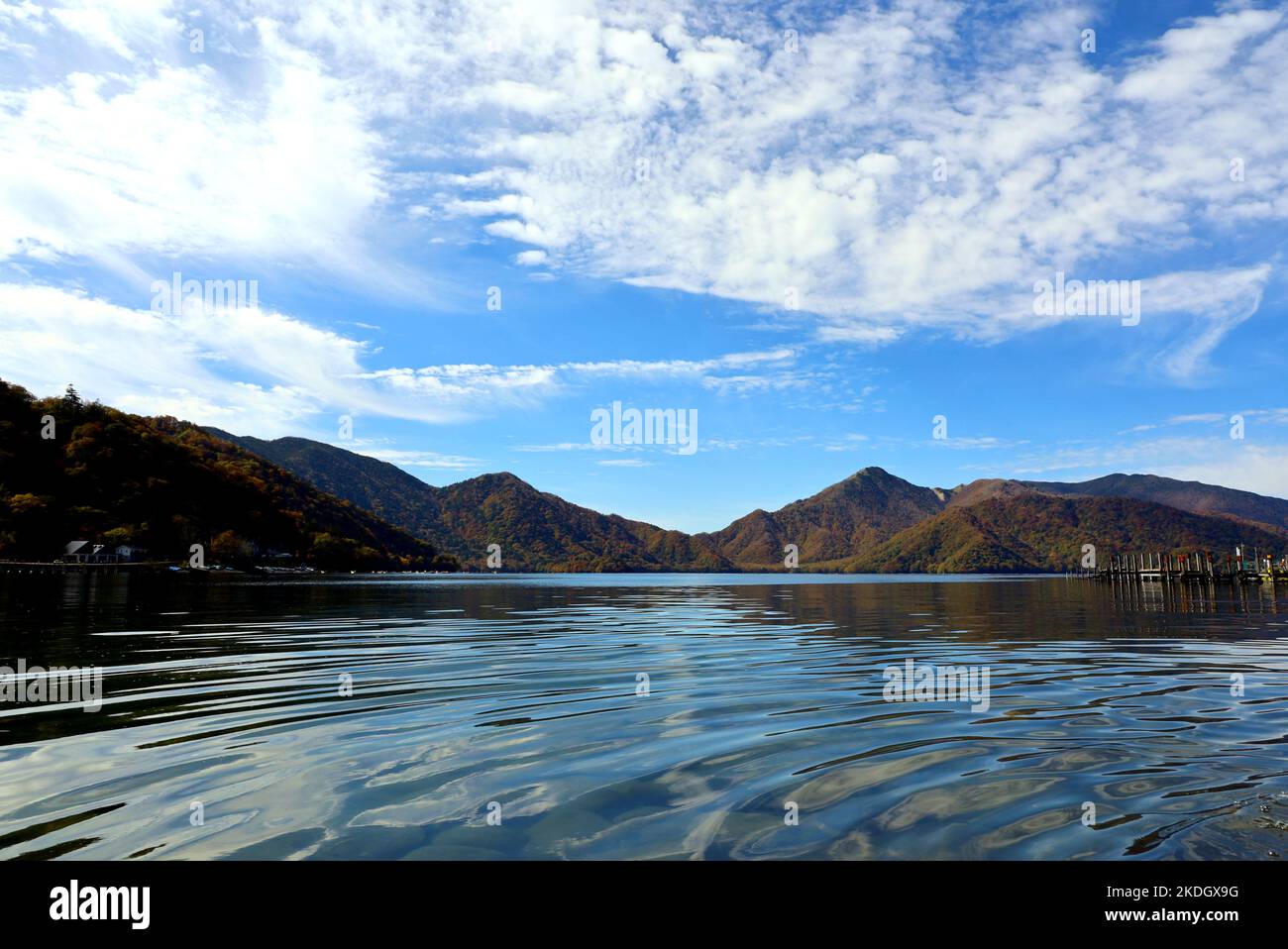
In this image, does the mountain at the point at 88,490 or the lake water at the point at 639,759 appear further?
the mountain at the point at 88,490

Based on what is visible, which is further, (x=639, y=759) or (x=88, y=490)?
(x=88, y=490)

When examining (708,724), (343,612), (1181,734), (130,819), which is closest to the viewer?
(130,819)

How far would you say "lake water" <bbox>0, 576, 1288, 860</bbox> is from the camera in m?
7.37

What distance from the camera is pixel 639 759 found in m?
10.7

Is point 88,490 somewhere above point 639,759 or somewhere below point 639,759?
above

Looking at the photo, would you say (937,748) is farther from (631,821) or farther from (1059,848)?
(631,821)

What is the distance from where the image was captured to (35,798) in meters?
8.63

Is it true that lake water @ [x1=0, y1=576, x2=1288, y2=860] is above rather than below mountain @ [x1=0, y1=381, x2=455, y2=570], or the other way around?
below

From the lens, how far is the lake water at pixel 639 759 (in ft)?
24.2

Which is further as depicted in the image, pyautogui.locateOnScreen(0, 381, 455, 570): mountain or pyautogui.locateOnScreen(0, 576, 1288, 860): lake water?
pyautogui.locateOnScreen(0, 381, 455, 570): mountain

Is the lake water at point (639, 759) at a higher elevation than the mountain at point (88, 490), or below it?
below
